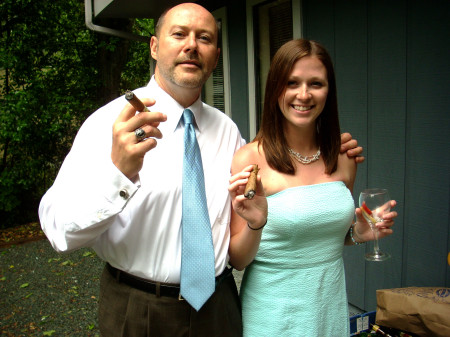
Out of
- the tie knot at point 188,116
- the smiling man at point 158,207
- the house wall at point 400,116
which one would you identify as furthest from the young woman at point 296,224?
the house wall at point 400,116

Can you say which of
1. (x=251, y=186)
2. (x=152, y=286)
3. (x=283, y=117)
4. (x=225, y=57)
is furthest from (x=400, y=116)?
(x=225, y=57)

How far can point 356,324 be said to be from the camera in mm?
2318

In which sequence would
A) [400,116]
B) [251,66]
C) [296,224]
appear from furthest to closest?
[251,66], [400,116], [296,224]

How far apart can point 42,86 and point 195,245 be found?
21.9ft

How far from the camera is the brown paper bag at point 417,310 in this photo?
78.0 inches

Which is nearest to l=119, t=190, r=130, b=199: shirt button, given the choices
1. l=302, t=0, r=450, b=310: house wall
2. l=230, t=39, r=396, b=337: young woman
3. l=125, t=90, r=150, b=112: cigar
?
l=125, t=90, r=150, b=112: cigar

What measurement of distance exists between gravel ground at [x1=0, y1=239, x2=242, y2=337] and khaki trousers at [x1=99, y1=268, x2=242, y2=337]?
2.27 metres

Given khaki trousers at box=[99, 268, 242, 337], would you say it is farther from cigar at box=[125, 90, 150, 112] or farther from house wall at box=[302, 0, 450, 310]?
house wall at box=[302, 0, 450, 310]

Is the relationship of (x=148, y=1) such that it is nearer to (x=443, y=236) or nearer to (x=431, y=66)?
(x=431, y=66)

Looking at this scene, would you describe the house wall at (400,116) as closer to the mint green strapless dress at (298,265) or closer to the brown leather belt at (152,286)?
the mint green strapless dress at (298,265)

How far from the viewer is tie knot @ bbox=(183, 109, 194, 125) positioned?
5.22 feet

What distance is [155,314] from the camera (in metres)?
1.49

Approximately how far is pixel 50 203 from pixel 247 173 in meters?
0.68

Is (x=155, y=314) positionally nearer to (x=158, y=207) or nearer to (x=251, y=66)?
(x=158, y=207)
